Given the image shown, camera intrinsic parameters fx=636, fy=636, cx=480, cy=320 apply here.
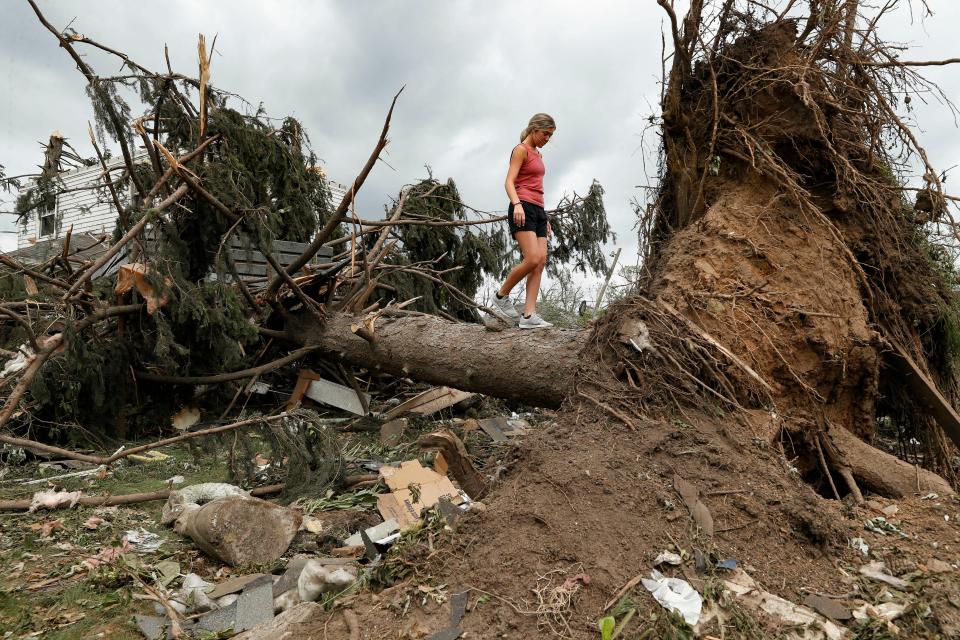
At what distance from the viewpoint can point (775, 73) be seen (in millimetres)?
3820

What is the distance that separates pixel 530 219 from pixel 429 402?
2129mm

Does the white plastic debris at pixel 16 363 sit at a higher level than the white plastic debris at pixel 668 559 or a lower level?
higher

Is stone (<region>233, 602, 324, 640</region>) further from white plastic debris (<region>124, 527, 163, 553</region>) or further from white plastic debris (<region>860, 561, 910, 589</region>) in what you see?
white plastic debris (<region>860, 561, 910, 589</region>)

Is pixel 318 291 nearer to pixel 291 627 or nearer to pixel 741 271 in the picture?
pixel 741 271

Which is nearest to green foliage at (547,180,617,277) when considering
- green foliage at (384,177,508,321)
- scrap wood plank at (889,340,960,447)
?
green foliage at (384,177,508,321)

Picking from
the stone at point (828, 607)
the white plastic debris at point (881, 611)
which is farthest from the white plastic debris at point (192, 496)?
the white plastic debris at point (881, 611)

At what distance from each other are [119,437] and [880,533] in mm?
5478

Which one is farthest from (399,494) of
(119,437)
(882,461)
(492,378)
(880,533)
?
(119,437)

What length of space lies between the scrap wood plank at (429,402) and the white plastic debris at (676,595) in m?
3.97

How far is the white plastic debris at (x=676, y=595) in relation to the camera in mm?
1881

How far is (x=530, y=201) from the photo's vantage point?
4809mm

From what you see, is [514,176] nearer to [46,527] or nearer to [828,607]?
[828,607]

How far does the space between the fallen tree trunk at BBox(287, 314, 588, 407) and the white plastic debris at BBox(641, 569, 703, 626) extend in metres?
1.61

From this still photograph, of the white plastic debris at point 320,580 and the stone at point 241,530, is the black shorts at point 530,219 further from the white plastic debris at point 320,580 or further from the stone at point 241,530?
the white plastic debris at point 320,580
